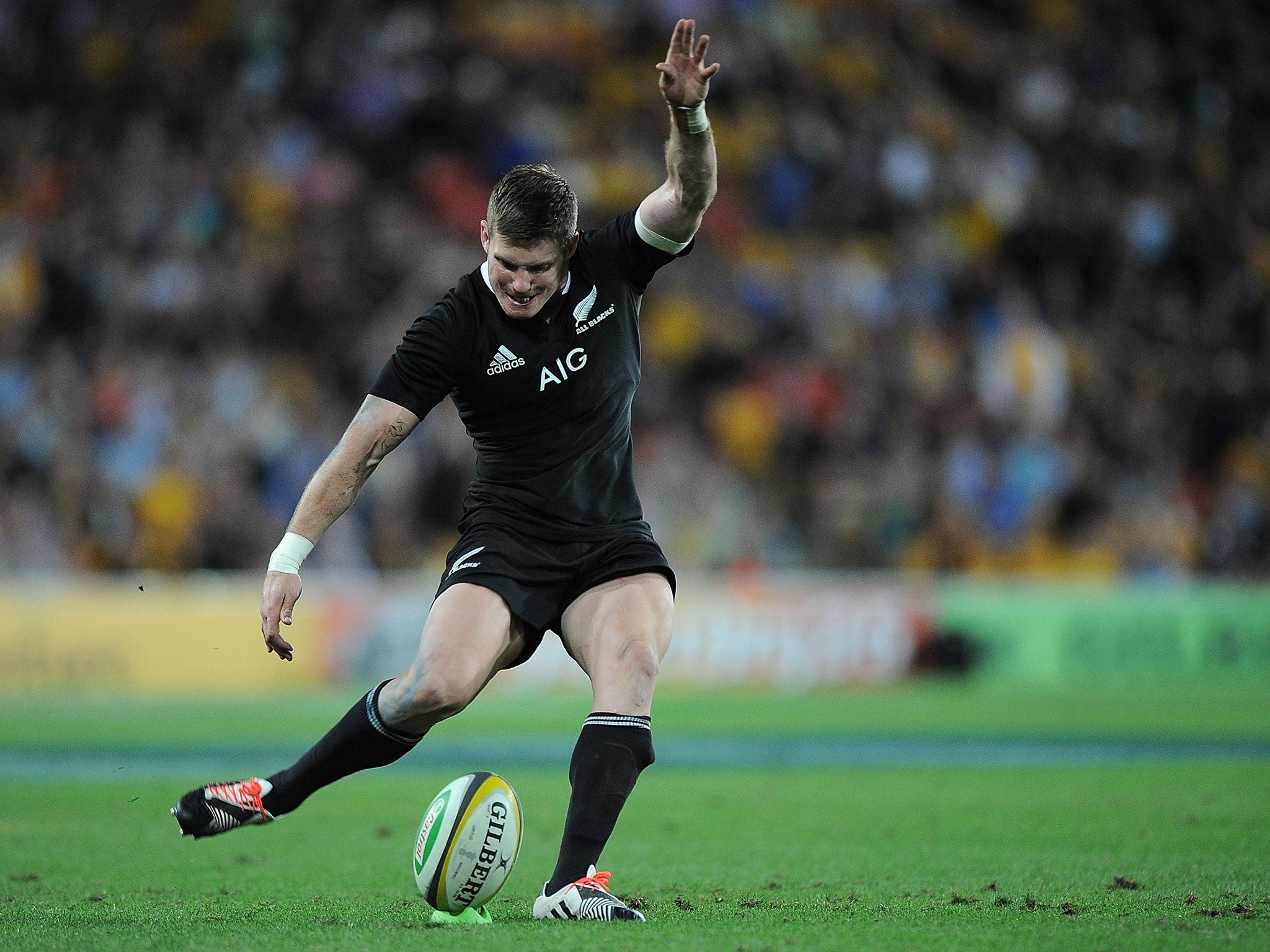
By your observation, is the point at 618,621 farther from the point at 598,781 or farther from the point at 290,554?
the point at 290,554

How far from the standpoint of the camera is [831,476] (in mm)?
17766

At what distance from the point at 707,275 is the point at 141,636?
26.4 ft

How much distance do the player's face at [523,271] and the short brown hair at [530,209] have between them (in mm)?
30

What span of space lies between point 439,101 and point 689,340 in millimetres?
4692

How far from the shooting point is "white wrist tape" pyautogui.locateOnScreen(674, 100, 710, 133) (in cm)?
523

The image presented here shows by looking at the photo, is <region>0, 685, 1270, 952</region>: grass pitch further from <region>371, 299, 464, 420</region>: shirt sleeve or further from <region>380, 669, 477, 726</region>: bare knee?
<region>371, 299, 464, 420</region>: shirt sleeve

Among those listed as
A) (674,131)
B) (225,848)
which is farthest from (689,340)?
(674,131)

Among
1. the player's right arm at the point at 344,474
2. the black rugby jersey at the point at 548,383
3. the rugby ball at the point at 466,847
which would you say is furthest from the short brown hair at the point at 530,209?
the rugby ball at the point at 466,847

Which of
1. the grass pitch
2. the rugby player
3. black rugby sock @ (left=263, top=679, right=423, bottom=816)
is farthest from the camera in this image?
black rugby sock @ (left=263, top=679, right=423, bottom=816)

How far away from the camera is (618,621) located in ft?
17.4

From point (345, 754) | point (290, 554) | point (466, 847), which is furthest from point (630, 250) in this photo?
point (466, 847)

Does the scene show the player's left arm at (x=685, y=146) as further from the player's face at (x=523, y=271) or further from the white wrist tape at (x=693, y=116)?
the player's face at (x=523, y=271)

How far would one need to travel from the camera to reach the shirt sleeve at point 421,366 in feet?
17.5

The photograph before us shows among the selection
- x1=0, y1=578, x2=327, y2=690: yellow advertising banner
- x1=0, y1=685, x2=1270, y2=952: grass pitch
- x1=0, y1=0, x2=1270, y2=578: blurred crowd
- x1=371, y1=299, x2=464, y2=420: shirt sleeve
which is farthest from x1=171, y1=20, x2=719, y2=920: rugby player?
x1=0, y1=0, x2=1270, y2=578: blurred crowd
